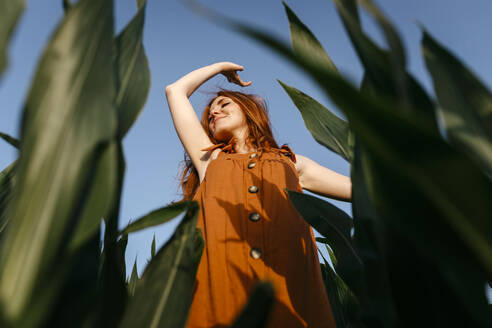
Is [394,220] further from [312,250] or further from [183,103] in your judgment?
[183,103]

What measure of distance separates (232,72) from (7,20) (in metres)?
0.92

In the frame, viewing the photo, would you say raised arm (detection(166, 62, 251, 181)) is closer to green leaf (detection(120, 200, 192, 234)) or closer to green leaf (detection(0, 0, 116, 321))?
green leaf (detection(120, 200, 192, 234))

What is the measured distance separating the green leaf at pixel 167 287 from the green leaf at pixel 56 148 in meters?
0.11

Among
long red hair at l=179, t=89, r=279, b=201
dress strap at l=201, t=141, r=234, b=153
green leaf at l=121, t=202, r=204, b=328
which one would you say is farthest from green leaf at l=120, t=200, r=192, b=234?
long red hair at l=179, t=89, r=279, b=201

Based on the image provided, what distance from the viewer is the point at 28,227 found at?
18 centimetres

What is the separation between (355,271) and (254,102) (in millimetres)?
835

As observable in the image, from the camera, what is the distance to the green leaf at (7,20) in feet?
0.63

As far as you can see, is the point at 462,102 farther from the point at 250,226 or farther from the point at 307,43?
the point at 250,226

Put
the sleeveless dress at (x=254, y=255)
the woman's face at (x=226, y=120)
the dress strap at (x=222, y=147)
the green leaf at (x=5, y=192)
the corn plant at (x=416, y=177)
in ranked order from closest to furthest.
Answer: the corn plant at (x=416, y=177), the green leaf at (x=5, y=192), the sleeveless dress at (x=254, y=255), the dress strap at (x=222, y=147), the woman's face at (x=226, y=120)

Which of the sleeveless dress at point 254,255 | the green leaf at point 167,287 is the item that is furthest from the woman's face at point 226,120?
the green leaf at point 167,287

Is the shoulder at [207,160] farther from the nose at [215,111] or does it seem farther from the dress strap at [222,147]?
the nose at [215,111]

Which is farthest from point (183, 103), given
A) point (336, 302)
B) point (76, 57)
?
point (76, 57)

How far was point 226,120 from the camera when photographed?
1.03 meters

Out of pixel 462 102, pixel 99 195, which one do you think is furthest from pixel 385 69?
pixel 99 195
